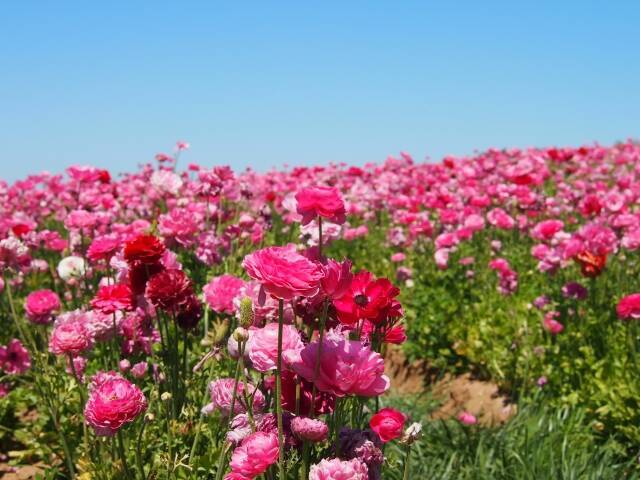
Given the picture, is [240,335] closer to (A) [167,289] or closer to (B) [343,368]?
(B) [343,368]

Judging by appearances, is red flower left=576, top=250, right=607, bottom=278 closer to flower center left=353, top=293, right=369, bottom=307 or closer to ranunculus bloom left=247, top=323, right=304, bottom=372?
flower center left=353, top=293, right=369, bottom=307

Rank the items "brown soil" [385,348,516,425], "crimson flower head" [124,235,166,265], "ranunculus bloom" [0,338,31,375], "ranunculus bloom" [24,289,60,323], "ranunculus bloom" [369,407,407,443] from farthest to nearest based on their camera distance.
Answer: "brown soil" [385,348,516,425]
"ranunculus bloom" [0,338,31,375]
"ranunculus bloom" [24,289,60,323]
"crimson flower head" [124,235,166,265]
"ranunculus bloom" [369,407,407,443]

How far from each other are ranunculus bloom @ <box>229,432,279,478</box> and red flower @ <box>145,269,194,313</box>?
813 mm

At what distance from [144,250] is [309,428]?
3.17ft

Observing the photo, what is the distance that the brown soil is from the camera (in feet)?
14.3

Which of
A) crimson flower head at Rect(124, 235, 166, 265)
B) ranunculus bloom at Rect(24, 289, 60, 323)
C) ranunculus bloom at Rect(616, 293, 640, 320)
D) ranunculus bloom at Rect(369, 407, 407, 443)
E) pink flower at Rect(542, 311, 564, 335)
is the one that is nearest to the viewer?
ranunculus bloom at Rect(369, 407, 407, 443)

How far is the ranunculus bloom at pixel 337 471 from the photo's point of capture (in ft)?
4.61

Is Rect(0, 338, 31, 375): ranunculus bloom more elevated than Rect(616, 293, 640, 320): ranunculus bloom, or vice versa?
Rect(616, 293, 640, 320): ranunculus bloom

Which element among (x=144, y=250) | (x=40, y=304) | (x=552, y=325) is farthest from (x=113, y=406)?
(x=552, y=325)

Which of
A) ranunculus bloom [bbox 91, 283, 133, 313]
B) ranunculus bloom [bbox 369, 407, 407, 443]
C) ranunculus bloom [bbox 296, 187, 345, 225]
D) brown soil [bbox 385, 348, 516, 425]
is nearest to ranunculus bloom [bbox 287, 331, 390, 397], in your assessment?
ranunculus bloom [bbox 369, 407, 407, 443]

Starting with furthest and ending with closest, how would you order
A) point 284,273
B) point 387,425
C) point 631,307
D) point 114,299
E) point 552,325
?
point 552,325
point 631,307
point 114,299
point 387,425
point 284,273

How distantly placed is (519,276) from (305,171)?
206 inches

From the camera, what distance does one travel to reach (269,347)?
1562 millimetres

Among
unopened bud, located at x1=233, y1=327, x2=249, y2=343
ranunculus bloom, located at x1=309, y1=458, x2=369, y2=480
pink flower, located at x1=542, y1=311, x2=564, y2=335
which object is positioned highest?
unopened bud, located at x1=233, y1=327, x2=249, y2=343
